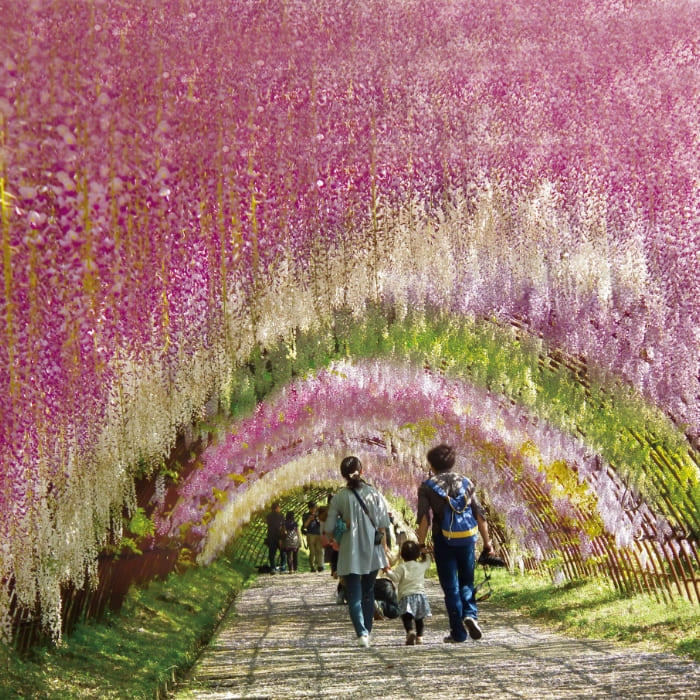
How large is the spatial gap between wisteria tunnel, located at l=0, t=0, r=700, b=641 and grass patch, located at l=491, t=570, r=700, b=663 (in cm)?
83

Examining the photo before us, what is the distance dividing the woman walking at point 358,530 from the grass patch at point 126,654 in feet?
4.94

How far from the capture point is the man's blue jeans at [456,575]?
7.75 meters

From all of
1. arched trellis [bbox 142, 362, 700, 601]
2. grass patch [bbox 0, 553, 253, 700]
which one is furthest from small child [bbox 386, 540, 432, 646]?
arched trellis [bbox 142, 362, 700, 601]

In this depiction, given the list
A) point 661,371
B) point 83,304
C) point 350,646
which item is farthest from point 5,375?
point 661,371

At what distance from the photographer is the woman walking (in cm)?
859

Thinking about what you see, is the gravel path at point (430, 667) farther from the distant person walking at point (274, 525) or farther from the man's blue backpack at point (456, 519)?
the distant person walking at point (274, 525)

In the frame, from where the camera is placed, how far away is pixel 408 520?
2967 cm

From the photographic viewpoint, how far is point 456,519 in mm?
7688

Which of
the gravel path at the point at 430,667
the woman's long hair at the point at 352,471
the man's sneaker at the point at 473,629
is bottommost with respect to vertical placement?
the gravel path at the point at 430,667

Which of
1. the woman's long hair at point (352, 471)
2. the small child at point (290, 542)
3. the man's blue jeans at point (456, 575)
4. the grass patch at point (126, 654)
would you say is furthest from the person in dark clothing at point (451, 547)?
the small child at point (290, 542)

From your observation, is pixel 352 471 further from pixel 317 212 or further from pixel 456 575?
pixel 317 212

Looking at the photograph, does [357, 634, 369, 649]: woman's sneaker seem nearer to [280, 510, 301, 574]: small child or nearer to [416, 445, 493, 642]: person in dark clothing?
[416, 445, 493, 642]: person in dark clothing

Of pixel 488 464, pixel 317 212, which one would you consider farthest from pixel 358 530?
pixel 488 464

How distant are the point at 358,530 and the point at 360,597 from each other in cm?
57
